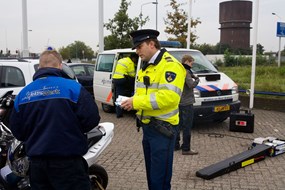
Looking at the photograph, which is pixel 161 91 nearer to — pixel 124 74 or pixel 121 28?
pixel 124 74

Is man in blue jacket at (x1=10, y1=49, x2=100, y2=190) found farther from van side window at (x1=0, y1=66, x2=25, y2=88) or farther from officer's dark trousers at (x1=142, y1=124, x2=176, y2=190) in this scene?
van side window at (x1=0, y1=66, x2=25, y2=88)

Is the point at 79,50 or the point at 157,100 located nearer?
the point at 157,100

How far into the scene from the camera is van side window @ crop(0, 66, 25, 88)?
7.13m

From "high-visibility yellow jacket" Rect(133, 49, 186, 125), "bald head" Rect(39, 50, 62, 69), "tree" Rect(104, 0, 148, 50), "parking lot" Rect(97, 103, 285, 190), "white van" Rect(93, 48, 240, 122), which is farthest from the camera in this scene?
"tree" Rect(104, 0, 148, 50)

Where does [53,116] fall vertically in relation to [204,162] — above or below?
above

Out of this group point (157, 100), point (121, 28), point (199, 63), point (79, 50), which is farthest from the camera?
point (79, 50)

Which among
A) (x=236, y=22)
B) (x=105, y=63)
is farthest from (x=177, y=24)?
(x=236, y=22)

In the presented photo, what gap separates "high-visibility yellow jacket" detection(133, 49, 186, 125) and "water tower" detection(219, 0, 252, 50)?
273 ft

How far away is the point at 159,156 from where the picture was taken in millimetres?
3422

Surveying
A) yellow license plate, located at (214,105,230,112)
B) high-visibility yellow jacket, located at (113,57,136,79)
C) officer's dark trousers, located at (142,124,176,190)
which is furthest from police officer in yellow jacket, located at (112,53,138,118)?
officer's dark trousers, located at (142,124,176,190)

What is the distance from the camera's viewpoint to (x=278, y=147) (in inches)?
234

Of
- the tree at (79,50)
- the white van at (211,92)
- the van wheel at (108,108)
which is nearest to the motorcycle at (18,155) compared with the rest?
the white van at (211,92)

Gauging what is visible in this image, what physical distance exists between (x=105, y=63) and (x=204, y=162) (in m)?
5.44

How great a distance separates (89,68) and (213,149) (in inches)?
341
